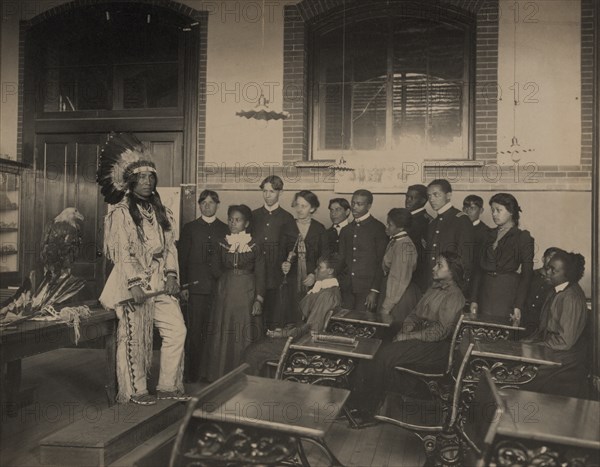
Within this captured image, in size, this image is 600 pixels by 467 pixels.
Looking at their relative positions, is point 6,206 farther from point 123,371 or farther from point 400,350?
point 400,350

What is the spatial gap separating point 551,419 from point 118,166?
3.28 metres

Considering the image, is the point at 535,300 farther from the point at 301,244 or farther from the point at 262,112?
the point at 262,112

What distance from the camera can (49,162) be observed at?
7.32 m

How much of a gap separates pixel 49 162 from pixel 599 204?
19.9 ft

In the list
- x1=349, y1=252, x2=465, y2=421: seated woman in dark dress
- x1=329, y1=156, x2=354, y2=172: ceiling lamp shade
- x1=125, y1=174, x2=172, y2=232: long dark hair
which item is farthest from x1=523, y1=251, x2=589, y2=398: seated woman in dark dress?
x1=125, y1=174, x2=172, y2=232: long dark hair

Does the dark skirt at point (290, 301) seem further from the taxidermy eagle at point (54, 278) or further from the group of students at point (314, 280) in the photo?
the taxidermy eagle at point (54, 278)

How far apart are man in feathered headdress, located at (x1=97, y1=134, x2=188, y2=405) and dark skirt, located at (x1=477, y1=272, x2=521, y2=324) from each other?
8.71 ft

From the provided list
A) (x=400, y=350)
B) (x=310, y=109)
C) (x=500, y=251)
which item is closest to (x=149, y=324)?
(x=400, y=350)

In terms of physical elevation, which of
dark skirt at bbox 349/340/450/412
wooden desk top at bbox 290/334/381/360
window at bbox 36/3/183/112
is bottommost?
dark skirt at bbox 349/340/450/412

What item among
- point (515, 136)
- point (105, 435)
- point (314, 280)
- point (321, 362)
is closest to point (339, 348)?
point (321, 362)

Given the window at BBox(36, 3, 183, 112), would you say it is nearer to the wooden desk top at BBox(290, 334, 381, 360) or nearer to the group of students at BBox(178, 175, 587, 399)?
the group of students at BBox(178, 175, 587, 399)

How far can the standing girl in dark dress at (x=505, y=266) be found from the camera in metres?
5.12

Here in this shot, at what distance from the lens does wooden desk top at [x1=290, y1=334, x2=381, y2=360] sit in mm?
3609

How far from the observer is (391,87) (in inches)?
266
